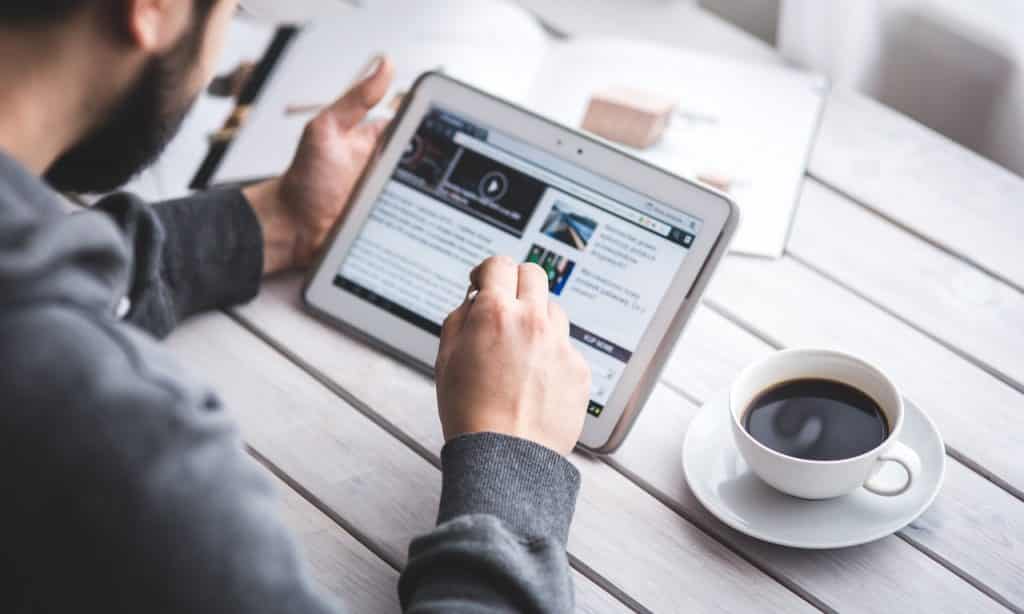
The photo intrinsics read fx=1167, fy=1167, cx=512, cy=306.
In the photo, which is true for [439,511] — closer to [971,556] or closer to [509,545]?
[509,545]

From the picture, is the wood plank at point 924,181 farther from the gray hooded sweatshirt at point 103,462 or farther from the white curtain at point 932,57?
the gray hooded sweatshirt at point 103,462

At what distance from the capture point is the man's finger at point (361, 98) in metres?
1.00

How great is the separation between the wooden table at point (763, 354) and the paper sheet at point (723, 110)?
0.03 m

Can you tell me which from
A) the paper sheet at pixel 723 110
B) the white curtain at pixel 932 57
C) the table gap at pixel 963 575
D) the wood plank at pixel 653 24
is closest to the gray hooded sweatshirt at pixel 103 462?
the table gap at pixel 963 575

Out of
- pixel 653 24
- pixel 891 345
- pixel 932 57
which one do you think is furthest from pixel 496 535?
pixel 932 57

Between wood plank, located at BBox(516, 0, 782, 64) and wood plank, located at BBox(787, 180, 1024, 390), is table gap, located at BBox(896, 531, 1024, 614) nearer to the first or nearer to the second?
wood plank, located at BBox(787, 180, 1024, 390)

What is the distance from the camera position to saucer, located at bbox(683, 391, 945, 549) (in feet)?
2.53

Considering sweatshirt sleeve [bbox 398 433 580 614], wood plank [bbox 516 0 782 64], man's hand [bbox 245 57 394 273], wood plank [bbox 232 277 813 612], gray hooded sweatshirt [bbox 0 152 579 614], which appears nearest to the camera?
gray hooded sweatshirt [bbox 0 152 579 614]

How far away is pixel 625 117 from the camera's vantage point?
1.06m

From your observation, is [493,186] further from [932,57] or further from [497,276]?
[932,57]

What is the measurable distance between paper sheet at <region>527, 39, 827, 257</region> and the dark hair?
1.70 feet

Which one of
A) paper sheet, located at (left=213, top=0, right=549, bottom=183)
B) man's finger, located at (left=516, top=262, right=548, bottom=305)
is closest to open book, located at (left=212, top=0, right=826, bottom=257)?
paper sheet, located at (left=213, top=0, right=549, bottom=183)

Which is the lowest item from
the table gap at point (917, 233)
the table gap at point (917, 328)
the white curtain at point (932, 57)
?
the table gap at point (917, 328)

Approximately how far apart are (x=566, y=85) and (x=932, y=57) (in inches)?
20.0
